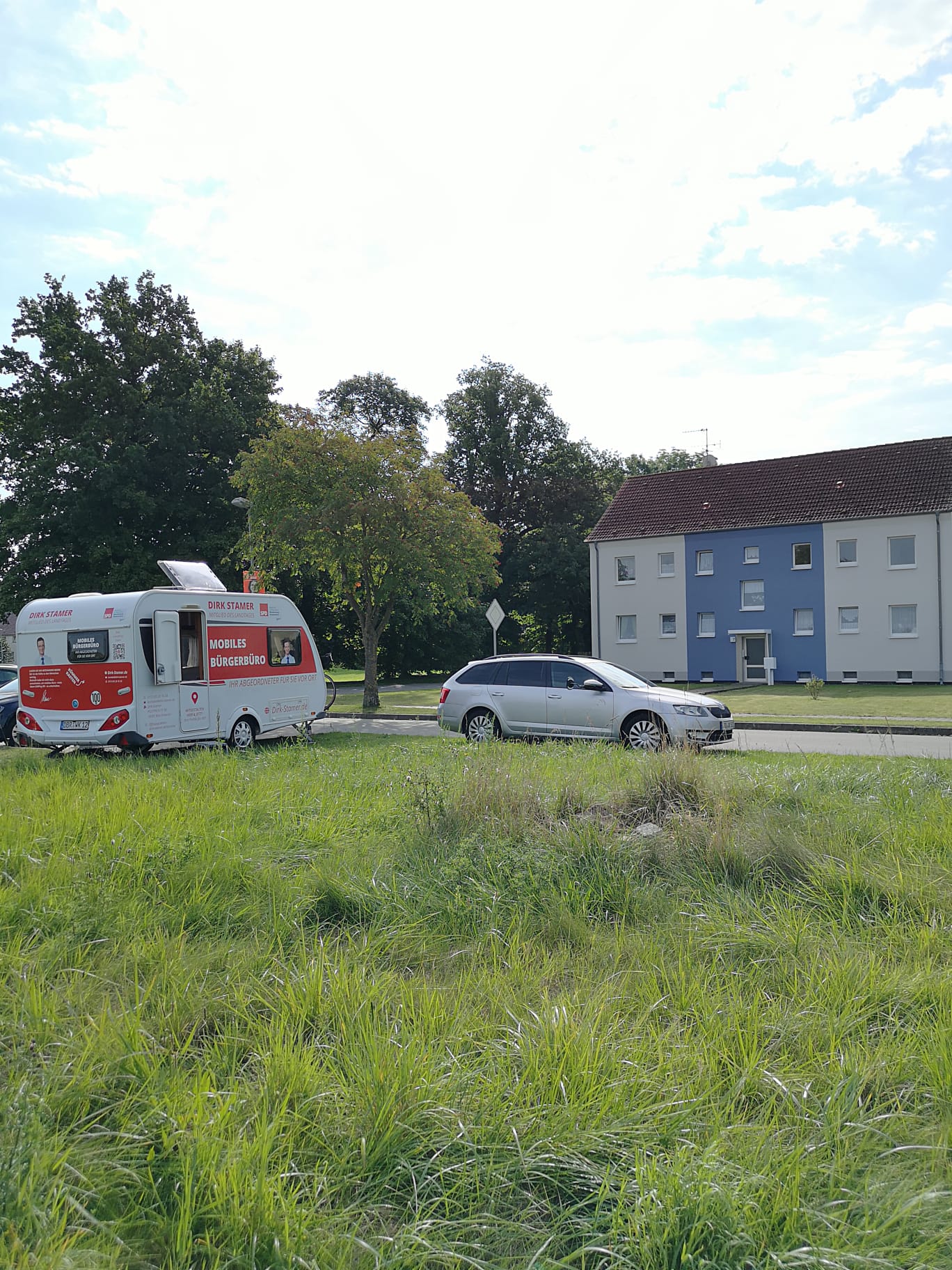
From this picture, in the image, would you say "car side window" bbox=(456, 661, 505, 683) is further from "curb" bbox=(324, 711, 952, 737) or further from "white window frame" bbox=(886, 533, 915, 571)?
"white window frame" bbox=(886, 533, 915, 571)

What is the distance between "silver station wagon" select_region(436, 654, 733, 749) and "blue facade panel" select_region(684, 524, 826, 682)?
89.3ft

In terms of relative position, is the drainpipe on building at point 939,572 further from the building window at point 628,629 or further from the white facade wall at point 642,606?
the building window at point 628,629

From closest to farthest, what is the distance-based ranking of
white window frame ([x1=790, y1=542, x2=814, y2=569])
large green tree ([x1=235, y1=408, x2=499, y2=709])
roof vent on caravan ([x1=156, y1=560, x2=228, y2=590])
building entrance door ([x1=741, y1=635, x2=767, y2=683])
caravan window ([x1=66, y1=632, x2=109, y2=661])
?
caravan window ([x1=66, y1=632, x2=109, y2=661]) → roof vent on caravan ([x1=156, y1=560, x2=228, y2=590]) → large green tree ([x1=235, y1=408, x2=499, y2=709]) → white window frame ([x1=790, y1=542, x2=814, y2=569]) → building entrance door ([x1=741, y1=635, x2=767, y2=683])

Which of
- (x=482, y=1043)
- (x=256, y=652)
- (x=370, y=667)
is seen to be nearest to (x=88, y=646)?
(x=256, y=652)

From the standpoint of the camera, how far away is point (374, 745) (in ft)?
52.4

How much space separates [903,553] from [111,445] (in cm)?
3248

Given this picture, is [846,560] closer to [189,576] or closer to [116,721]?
[189,576]

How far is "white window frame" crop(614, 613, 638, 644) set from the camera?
1801 inches

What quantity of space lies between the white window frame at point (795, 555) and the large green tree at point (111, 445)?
24130 mm

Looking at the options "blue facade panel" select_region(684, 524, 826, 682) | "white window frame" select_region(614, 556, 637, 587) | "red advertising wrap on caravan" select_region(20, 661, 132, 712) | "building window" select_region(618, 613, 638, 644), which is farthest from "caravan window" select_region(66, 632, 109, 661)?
"white window frame" select_region(614, 556, 637, 587)

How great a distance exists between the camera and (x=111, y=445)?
1526 inches

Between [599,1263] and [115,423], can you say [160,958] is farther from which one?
[115,423]

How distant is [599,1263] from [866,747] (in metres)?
14.0

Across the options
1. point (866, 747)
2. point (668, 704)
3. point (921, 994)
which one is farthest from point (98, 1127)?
point (866, 747)
